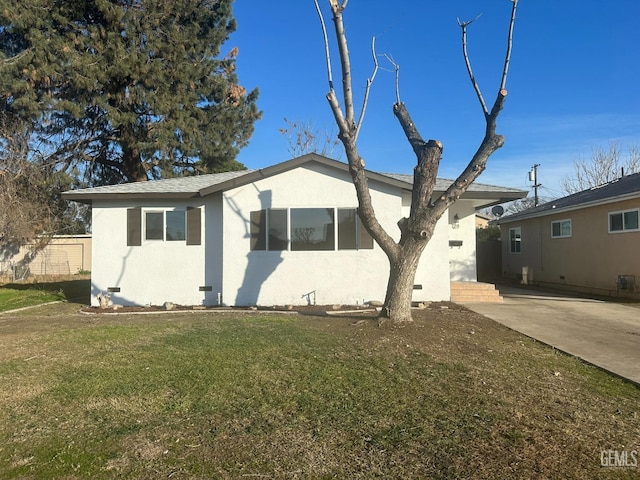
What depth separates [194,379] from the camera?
4.94 m

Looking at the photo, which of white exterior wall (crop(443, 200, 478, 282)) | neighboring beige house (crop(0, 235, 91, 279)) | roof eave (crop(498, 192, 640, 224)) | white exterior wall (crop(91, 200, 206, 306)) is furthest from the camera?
neighboring beige house (crop(0, 235, 91, 279))

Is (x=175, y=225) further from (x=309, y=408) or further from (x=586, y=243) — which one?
(x=586, y=243)

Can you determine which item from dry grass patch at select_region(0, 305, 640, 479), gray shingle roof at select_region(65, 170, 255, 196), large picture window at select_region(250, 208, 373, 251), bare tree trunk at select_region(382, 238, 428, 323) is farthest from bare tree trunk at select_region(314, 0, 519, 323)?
gray shingle roof at select_region(65, 170, 255, 196)

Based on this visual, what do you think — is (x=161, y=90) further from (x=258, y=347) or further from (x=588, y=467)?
(x=588, y=467)

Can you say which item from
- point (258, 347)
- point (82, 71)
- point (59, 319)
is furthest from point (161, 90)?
point (258, 347)

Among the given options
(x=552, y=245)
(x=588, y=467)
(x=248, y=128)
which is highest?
(x=248, y=128)

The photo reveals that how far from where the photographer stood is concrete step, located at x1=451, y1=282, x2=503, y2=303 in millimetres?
11820

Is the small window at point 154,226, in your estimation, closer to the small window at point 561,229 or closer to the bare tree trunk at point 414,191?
the bare tree trunk at point 414,191

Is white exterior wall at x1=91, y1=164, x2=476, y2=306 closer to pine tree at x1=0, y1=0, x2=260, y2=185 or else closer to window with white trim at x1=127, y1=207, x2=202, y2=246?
window with white trim at x1=127, y1=207, x2=202, y2=246

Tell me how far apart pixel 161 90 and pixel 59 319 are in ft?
35.1

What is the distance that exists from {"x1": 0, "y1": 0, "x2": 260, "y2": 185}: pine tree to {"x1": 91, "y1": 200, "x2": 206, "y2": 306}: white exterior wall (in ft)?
21.4

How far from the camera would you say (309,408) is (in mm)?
4074

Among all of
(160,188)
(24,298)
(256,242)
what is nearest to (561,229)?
(256,242)

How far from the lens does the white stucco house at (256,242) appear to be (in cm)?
1062
